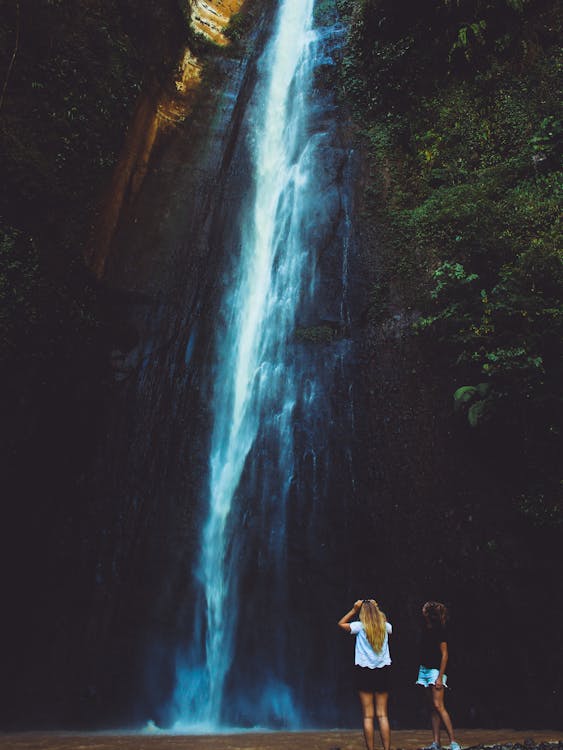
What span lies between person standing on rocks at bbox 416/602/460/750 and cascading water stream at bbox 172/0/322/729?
111 inches

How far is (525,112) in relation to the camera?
33.7 feet

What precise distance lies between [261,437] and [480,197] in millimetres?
5552

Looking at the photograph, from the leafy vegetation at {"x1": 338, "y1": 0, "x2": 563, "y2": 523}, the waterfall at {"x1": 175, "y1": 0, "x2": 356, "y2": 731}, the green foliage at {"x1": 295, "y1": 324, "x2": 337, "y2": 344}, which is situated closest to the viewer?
the waterfall at {"x1": 175, "y1": 0, "x2": 356, "y2": 731}

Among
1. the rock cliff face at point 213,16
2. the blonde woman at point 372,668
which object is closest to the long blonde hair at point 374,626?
the blonde woman at point 372,668

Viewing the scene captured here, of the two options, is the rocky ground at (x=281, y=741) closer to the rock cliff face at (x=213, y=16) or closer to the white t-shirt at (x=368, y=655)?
the white t-shirt at (x=368, y=655)

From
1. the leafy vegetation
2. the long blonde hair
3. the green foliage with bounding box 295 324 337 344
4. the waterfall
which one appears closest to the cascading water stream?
the waterfall

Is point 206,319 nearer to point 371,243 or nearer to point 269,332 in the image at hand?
point 269,332

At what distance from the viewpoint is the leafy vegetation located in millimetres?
7457

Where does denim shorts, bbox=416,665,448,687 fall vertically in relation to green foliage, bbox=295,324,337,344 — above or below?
below

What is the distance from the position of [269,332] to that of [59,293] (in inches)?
144

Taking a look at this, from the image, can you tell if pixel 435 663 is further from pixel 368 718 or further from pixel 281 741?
pixel 281 741

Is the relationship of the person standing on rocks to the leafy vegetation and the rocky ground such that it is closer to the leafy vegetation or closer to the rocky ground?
the rocky ground

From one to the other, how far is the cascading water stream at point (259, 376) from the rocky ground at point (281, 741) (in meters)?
1.17

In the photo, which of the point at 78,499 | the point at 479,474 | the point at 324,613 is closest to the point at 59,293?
the point at 78,499
